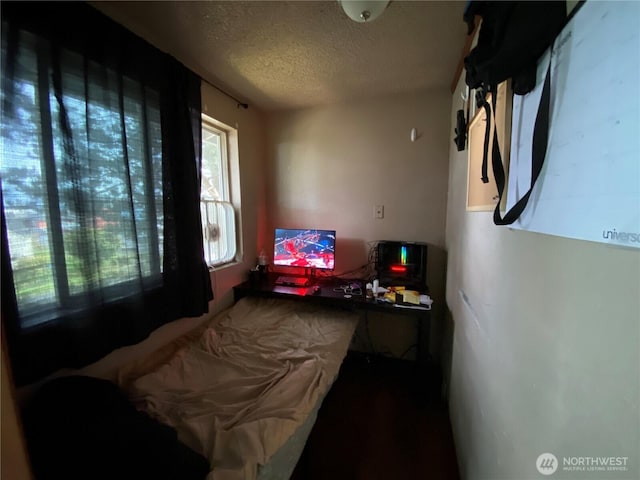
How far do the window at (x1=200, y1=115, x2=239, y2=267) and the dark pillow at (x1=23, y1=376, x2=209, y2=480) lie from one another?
1.06 metres

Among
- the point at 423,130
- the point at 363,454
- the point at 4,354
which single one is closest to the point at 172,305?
the point at 4,354

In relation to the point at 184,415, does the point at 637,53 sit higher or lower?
higher

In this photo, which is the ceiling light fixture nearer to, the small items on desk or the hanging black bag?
the hanging black bag

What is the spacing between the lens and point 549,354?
52cm

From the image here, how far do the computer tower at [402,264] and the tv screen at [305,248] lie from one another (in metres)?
0.40

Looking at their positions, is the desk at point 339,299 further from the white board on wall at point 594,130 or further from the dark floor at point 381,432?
the white board on wall at point 594,130

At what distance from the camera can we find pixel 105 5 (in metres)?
1.02

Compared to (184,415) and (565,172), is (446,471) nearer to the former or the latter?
(184,415)

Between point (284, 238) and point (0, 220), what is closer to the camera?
point (0, 220)

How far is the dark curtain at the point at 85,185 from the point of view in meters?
0.80

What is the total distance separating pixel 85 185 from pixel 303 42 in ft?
4.07

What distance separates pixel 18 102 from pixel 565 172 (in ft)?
5.18

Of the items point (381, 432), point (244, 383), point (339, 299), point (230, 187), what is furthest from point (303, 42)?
point (381, 432)

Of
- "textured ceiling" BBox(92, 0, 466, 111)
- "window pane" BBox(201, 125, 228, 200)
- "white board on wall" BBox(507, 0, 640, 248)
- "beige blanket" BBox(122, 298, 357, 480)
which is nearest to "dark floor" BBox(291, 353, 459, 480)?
"beige blanket" BBox(122, 298, 357, 480)
